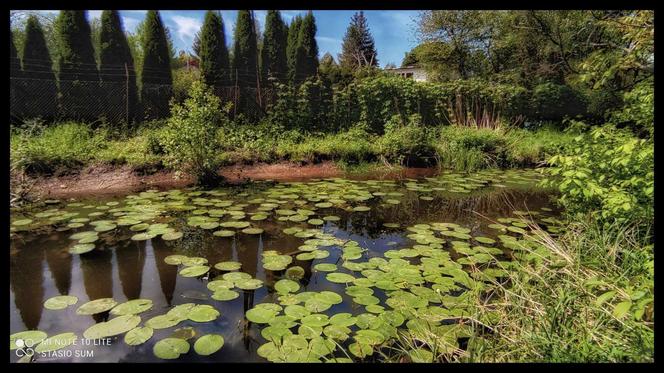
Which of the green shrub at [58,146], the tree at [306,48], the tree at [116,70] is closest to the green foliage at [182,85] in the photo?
the tree at [116,70]

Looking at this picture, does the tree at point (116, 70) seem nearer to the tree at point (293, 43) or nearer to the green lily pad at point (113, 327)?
the tree at point (293, 43)

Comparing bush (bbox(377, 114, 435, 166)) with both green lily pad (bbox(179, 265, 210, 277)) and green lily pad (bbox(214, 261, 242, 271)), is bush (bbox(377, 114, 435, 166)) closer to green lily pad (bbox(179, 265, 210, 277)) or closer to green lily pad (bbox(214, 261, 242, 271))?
green lily pad (bbox(214, 261, 242, 271))

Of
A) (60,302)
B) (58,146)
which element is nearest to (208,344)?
(60,302)

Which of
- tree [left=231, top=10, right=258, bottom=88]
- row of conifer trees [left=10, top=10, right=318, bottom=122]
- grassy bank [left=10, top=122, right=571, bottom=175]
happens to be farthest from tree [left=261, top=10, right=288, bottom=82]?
grassy bank [left=10, top=122, right=571, bottom=175]

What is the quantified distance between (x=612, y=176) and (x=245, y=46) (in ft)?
31.0

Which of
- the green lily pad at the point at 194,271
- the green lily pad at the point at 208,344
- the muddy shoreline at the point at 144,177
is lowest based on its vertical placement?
the green lily pad at the point at 208,344

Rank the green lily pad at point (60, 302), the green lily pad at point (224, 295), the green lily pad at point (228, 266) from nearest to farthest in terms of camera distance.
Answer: the green lily pad at point (60, 302) < the green lily pad at point (224, 295) < the green lily pad at point (228, 266)

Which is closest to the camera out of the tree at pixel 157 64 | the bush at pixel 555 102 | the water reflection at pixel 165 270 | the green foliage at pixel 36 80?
the water reflection at pixel 165 270

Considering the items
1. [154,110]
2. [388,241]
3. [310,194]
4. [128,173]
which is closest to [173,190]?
[128,173]

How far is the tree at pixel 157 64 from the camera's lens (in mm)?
8609

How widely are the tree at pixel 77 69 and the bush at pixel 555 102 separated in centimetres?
1159

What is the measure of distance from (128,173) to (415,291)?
502cm

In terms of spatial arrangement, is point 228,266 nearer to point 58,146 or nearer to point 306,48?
point 58,146

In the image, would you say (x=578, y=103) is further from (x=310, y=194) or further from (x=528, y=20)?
(x=310, y=194)
